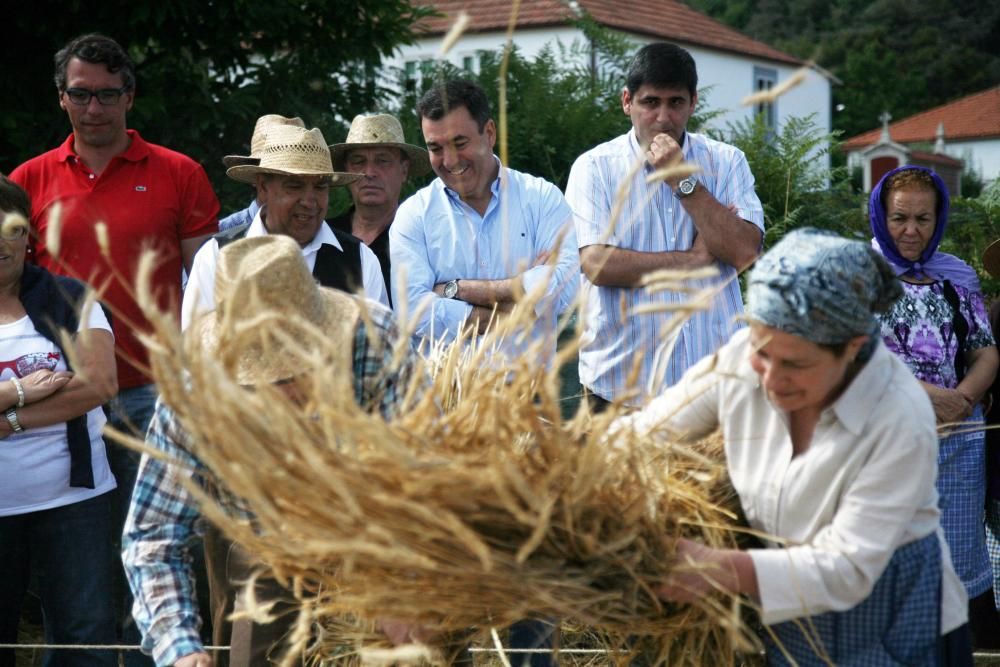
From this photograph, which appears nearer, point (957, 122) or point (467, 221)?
point (467, 221)

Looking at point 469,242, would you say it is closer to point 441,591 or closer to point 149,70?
point 441,591

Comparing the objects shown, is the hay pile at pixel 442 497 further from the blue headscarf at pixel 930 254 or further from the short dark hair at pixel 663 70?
the blue headscarf at pixel 930 254

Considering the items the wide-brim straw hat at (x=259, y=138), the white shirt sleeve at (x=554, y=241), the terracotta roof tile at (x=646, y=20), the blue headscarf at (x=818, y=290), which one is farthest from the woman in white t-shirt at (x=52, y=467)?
the terracotta roof tile at (x=646, y=20)

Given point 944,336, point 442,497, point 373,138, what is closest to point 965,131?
point 373,138

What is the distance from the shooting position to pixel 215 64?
703cm

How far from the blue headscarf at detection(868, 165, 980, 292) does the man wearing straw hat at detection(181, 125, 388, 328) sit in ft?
5.63

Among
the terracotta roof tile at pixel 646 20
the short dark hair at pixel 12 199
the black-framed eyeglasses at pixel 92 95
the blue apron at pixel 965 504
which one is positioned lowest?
the blue apron at pixel 965 504

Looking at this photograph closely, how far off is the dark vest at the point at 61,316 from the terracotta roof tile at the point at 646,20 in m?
15.4

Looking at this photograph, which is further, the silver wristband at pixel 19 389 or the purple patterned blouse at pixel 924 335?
the purple patterned blouse at pixel 924 335

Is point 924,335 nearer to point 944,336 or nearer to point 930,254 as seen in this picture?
point 944,336

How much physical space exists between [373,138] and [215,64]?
8.34ft

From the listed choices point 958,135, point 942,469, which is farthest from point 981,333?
point 958,135

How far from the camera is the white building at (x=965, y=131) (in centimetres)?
4856

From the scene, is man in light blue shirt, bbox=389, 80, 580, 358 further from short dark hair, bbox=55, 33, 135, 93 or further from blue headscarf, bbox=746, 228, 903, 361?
blue headscarf, bbox=746, 228, 903, 361
